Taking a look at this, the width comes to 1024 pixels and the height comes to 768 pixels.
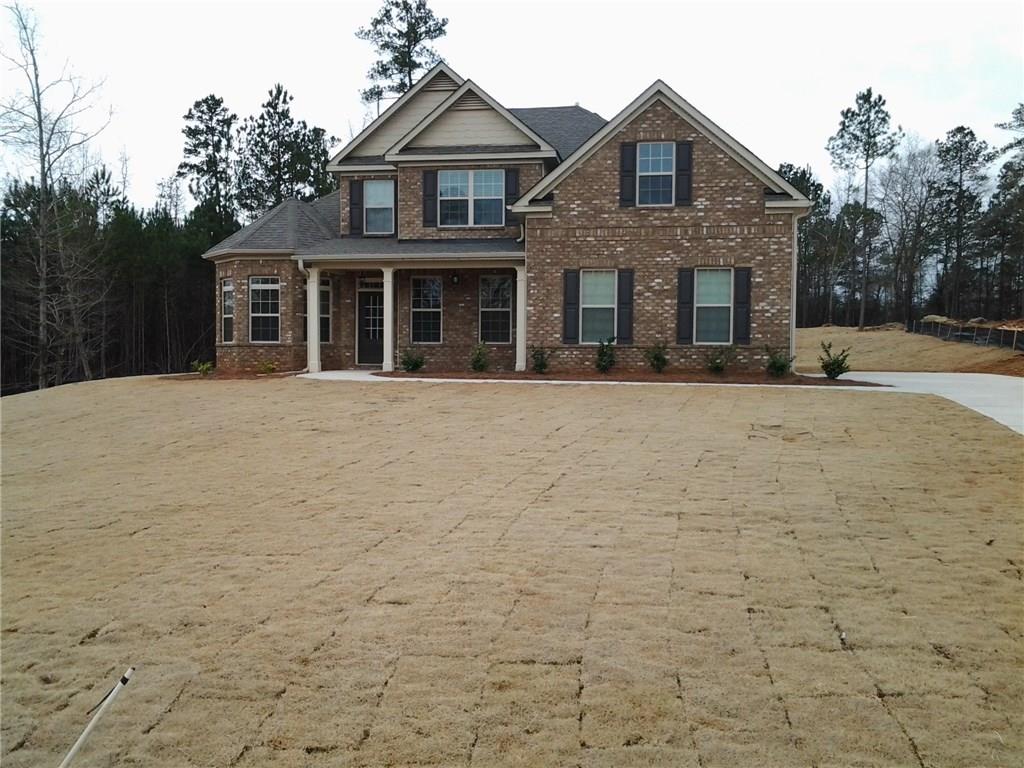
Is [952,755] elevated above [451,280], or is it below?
below

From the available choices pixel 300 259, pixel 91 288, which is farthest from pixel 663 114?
pixel 91 288

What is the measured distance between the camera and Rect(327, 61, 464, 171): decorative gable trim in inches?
877

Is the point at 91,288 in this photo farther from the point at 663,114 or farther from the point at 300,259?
the point at 663,114

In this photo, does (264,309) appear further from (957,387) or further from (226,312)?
(957,387)

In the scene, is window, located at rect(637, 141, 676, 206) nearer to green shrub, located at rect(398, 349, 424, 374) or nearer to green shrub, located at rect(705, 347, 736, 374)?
green shrub, located at rect(705, 347, 736, 374)

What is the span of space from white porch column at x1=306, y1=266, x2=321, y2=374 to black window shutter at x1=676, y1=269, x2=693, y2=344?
30.5 ft

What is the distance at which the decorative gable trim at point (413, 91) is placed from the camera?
73.0 feet

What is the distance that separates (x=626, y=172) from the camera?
18.5 m

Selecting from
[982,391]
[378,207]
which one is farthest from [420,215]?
[982,391]

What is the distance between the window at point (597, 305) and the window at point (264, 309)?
27.0 feet

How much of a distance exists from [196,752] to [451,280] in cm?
1849

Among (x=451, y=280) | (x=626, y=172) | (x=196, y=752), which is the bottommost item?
(x=196, y=752)

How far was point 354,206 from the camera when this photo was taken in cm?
2244

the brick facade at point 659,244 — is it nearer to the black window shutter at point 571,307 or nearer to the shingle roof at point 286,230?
the black window shutter at point 571,307
